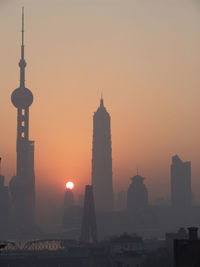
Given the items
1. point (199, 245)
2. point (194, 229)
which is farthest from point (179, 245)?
point (194, 229)

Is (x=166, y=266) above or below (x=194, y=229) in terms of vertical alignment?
above

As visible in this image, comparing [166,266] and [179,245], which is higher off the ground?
[166,266]

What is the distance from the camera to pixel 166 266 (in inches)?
7864

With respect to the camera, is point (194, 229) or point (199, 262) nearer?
point (199, 262)

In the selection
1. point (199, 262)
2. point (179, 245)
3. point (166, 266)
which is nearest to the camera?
point (199, 262)

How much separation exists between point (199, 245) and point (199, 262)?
18.6ft

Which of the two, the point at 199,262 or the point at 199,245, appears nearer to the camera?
the point at 199,262

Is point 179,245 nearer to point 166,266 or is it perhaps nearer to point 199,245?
point 199,245

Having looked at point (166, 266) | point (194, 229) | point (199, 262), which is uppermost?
point (166, 266)

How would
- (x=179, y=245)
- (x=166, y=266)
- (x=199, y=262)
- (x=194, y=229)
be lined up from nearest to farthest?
(x=199, y=262), (x=179, y=245), (x=194, y=229), (x=166, y=266)

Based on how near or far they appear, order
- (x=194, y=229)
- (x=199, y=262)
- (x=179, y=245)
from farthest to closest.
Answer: (x=194, y=229) < (x=179, y=245) < (x=199, y=262)

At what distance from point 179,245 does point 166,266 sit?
130741 mm

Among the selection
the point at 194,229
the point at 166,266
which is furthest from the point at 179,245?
the point at 166,266

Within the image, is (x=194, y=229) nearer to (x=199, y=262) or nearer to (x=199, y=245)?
(x=199, y=245)
